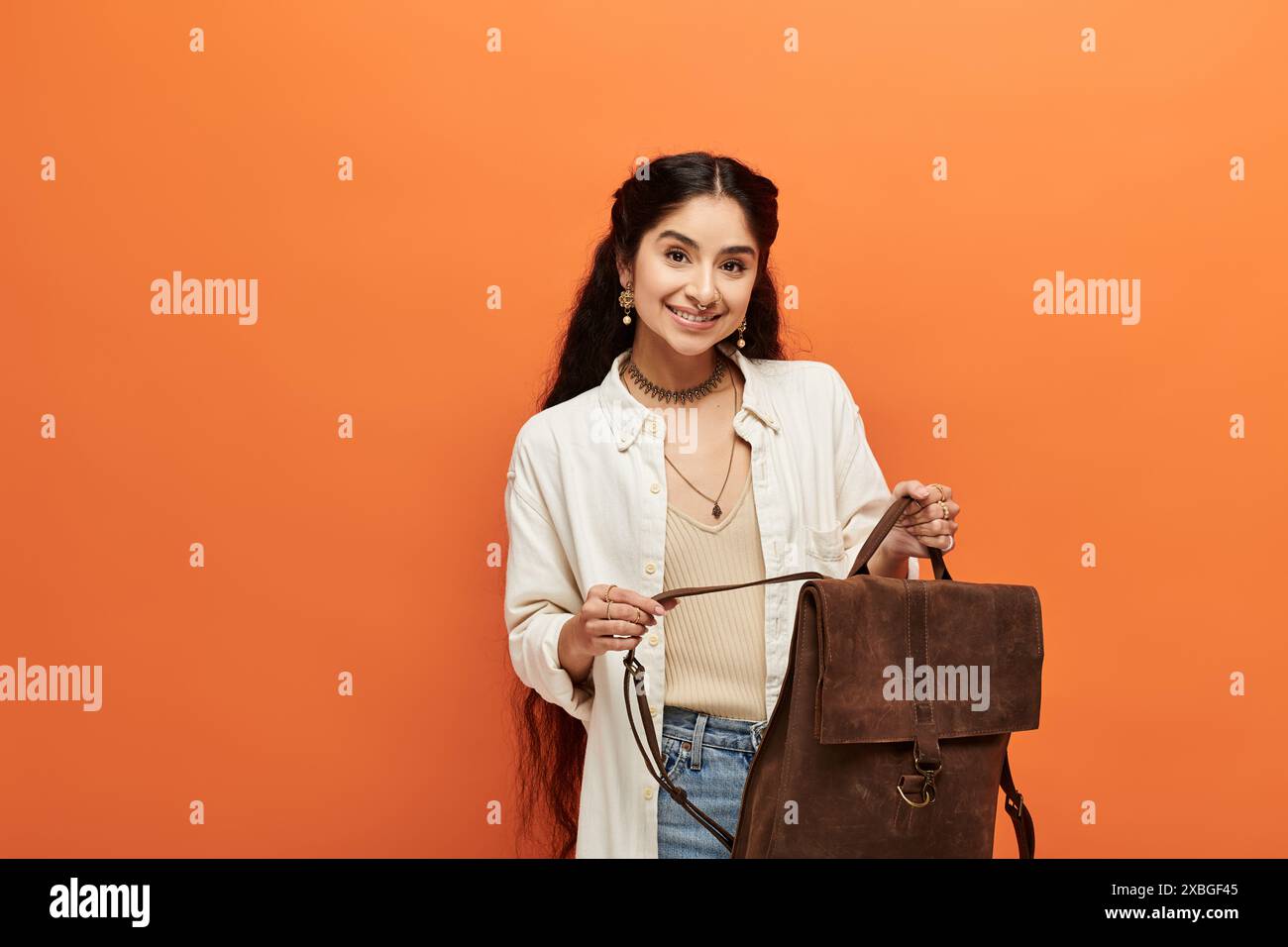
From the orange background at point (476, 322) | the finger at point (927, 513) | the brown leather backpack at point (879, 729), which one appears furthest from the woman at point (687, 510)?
the orange background at point (476, 322)

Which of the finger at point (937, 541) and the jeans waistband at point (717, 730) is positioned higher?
the finger at point (937, 541)

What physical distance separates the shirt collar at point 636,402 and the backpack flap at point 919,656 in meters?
0.39

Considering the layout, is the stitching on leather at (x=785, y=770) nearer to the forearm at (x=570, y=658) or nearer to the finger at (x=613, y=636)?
the finger at (x=613, y=636)

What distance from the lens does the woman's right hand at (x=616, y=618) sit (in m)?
1.66

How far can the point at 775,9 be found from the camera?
240 centimetres

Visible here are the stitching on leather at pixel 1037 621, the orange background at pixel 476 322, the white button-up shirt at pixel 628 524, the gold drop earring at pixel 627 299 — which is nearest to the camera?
the stitching on leather at pixel 1037 621

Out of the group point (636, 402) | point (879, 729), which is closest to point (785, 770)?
point (879, 729)

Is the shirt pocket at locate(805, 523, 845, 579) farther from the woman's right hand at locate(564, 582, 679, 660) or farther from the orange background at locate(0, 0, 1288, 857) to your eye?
the orange background at locate(0, 0, 1288, 857)

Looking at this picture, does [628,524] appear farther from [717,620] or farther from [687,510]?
[717,620]

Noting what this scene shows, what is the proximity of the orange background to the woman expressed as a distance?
45 centimetres

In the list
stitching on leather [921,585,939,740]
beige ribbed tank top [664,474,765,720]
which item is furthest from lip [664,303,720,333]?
stitching on leather [921,585,939,740]

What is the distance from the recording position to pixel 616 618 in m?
1.67

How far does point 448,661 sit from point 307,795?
397 millimetres
